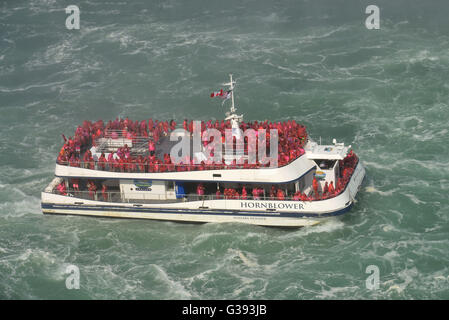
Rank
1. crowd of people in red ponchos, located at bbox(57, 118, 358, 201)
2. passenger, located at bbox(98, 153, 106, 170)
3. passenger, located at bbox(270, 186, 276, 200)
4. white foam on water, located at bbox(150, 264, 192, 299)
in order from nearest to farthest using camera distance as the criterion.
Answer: white foam on water, located at bbox(150, 264, 192, 299)
passenger, located at bbox(270, 186, 276, 200)
crowd of people in red ponchos, located at bbox(57, 118, 358, 201)
passenger, located at bbox(98, 153, 106, 170)

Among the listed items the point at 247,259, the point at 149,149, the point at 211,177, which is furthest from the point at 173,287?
the point at 149,149

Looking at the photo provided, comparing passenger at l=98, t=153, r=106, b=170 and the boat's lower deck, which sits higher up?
passenger at l=98, t=153, r=106, b=170

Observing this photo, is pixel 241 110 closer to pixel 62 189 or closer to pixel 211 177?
pixel 211 177

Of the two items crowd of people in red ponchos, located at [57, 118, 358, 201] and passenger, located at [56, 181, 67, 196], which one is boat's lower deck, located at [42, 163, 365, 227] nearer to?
passenger, located at [56, 181, 67, 196]

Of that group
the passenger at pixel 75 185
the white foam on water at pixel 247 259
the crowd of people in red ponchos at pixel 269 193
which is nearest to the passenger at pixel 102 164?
the crowd of people in red ponchos at pixel 269 193

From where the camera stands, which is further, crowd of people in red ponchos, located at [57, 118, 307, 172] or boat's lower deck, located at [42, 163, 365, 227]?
crowd of people in red ponchos, located at [57, 118, 307, 172]

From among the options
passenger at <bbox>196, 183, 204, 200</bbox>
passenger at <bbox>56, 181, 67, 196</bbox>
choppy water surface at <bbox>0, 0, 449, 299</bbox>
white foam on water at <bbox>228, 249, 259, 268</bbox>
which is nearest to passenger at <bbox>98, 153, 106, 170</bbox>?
passenger at <bbox>56, 181, 67, 196</bbox>

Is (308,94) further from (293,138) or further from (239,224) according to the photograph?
(239,224)
